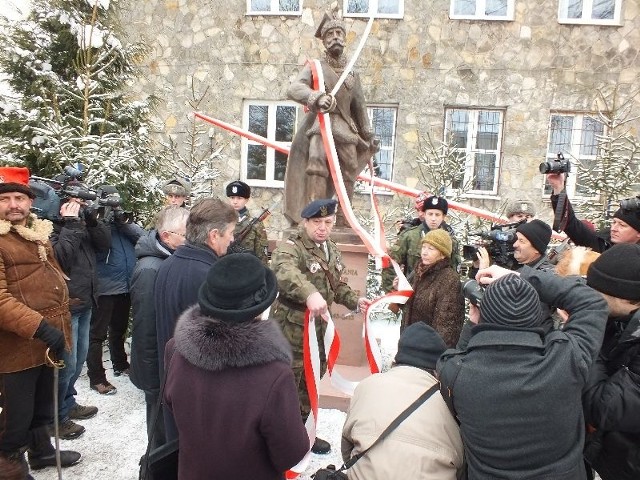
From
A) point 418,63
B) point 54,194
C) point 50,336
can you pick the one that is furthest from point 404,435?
point 418,63

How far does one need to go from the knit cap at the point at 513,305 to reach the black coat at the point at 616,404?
38 cm

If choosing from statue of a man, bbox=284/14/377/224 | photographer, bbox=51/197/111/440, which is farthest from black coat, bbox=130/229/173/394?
statue of a man, bbox=284/14/377/224

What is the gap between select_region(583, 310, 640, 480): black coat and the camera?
171cm

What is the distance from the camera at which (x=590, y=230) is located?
3613mm

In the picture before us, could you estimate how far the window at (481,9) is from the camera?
11.1 m

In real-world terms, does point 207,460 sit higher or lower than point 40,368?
higher

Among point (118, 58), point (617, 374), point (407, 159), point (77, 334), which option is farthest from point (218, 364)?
point (407, 159)

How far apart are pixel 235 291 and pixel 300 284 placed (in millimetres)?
1462

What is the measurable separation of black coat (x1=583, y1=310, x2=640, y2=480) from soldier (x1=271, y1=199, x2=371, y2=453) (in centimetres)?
174

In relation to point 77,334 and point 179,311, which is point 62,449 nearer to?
point 77,334

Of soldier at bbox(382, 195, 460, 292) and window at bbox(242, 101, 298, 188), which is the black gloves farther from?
window at bbox(242, 101, 298, 188)

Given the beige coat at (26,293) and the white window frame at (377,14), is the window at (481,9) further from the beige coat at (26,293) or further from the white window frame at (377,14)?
the beige coat at (26,293)

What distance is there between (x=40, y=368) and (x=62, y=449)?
87 cm

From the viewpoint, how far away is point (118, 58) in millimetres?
6703
